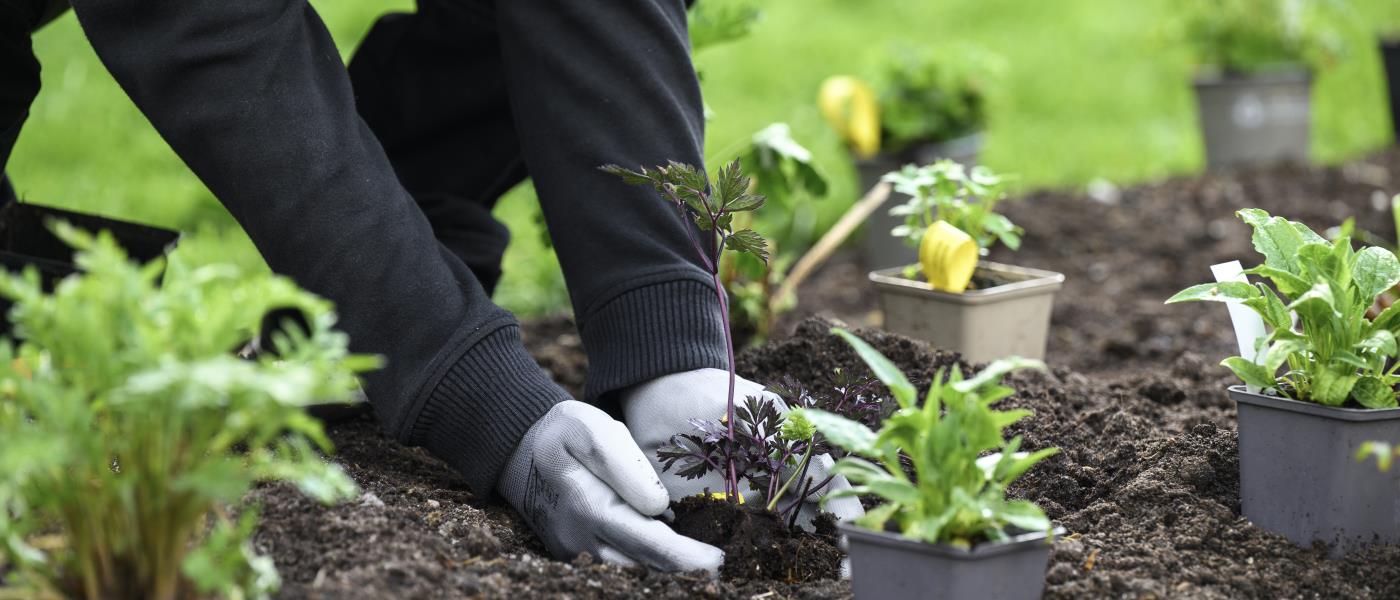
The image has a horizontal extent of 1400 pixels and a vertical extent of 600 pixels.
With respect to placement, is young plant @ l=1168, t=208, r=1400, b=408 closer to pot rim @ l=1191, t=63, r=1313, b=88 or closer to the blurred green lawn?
the blurred green lawn

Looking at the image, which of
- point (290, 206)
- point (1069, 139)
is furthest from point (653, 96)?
point (1069, 139)

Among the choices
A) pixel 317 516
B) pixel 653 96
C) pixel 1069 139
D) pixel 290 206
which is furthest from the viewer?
pixel 1069 139

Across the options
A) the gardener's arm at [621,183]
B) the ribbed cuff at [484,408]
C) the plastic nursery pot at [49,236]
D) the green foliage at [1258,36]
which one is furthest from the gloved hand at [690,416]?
the green foliage at [1258,36]

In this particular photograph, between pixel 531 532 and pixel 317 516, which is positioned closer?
pixel 317 516

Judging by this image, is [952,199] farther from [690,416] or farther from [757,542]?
[757,542]

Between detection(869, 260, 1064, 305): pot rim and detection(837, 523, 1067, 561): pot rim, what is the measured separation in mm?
856

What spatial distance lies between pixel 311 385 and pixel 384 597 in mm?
312

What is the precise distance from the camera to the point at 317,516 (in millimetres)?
1282

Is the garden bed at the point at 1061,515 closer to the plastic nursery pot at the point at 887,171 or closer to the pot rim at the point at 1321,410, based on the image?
the pot rim at the point at 1321,410

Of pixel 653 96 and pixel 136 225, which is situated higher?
pixel 653 96

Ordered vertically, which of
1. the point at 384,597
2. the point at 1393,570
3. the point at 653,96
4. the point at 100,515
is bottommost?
the point at 1393,570

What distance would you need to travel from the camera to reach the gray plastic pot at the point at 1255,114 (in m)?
4.61

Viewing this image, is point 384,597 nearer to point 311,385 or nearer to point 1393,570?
point 311,385

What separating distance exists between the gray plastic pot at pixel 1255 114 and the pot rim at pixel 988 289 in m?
2.90
